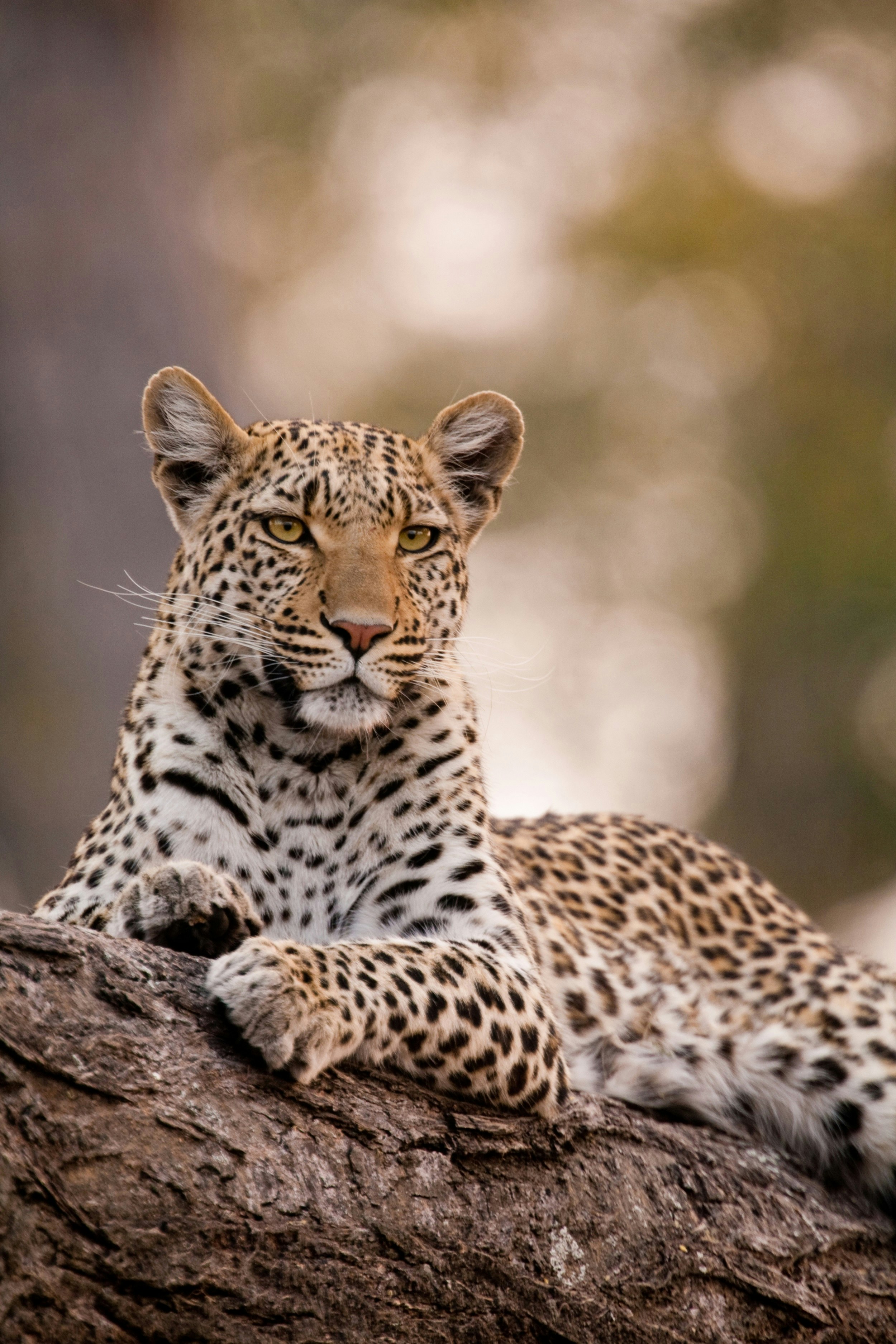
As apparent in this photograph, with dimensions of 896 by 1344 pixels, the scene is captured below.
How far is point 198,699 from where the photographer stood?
6438 millimetres

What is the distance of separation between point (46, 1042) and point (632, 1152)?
8.36ft

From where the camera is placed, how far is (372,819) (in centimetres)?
642

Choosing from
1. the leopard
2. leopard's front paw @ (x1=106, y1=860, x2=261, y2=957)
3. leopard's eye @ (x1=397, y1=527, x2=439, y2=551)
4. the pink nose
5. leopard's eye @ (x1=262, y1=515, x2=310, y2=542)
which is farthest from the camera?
leopard's eye @ (x1=397, y1=527, x2=439, y2=551)

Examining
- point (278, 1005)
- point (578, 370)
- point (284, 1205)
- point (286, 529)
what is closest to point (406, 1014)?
point (278, 1005)

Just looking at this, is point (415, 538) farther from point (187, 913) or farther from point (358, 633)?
point (187, 913)

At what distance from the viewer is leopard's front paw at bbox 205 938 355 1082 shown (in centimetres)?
466

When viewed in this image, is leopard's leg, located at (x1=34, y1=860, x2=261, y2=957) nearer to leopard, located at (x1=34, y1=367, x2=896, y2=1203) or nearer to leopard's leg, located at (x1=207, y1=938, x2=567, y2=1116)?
leopard, located at (x1=34, y1=367, x2=896, y2=1203)

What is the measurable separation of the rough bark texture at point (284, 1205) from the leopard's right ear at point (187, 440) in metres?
2.56

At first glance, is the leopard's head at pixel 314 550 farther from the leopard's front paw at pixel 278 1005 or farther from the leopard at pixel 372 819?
the leopard's front paw at pixel 278 1005

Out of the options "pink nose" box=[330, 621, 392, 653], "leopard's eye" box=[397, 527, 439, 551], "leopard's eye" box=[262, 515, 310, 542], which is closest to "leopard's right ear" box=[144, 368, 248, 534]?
"leopard's eye" box=[262, 515, 310, 542]

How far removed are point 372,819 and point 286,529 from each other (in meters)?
1.25

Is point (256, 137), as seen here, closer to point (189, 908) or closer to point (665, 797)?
point (665, 797)

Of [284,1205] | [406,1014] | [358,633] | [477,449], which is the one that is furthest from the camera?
[477,449]

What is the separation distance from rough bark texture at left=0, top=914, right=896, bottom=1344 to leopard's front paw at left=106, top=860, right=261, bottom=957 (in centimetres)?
36
